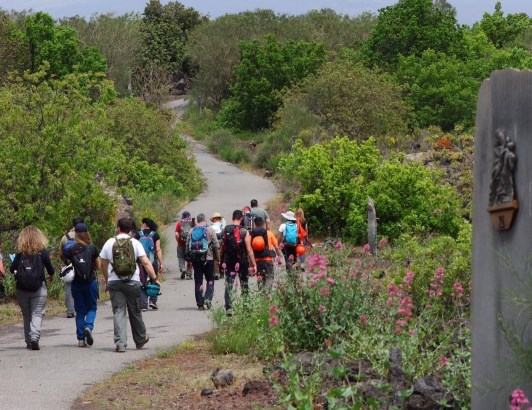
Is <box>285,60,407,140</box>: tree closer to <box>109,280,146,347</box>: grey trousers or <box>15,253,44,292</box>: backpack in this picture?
<box>15,253,44,292</box>: backpack

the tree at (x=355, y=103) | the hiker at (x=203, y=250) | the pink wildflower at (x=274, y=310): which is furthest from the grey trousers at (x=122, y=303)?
the tree at (x=355, y=103)

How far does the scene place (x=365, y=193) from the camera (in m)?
32.7

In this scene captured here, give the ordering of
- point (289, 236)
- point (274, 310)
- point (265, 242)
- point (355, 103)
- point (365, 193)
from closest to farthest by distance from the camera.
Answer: point (274, 310)
point (265, 242)
point (289, 236)
point (365, 193)
point (355, 103)

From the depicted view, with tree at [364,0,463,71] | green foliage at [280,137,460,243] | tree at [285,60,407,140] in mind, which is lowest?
green foliage at [280,137,460,243]

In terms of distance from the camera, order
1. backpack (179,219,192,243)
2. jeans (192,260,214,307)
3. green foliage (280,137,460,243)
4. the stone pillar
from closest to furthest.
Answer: the stone pillar → jeans (192,260,214,307) → backpack (179,219,192,243) → green foliage (280,137,460,243)

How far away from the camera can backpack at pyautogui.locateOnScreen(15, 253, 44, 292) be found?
14250mm

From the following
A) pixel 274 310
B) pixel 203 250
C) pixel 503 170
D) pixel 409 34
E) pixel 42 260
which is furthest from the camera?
pixel 409 34

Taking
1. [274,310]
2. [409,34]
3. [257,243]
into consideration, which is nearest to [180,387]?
[274,310]

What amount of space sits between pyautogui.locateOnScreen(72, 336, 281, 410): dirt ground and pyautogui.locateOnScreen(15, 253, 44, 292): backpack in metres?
2.05

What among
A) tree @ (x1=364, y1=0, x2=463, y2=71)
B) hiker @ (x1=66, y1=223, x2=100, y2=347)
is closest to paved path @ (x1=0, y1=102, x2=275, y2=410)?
hiker @ (x1=66, y1=223, x2=100, y2=347)

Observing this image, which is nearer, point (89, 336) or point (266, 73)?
point (89, 336)

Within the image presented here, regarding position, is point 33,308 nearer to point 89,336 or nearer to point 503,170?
point 89,336

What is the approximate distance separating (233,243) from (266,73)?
5031 centimetres

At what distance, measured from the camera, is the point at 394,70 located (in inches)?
2416
